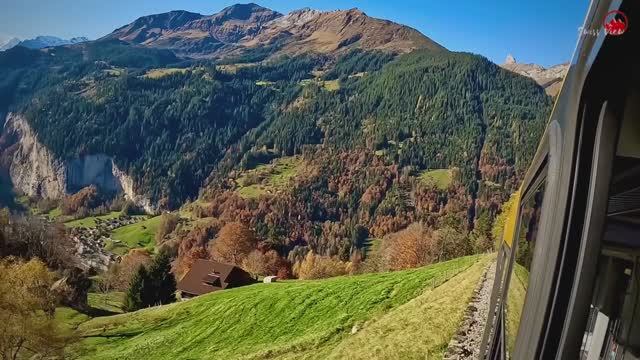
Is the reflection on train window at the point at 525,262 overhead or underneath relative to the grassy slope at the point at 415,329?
overhead

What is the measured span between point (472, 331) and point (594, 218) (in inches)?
639

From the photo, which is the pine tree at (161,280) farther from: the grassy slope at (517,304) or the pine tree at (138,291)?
the grassy slope at (517,304)

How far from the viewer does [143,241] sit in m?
197

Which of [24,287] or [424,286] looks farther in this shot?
[24,287]

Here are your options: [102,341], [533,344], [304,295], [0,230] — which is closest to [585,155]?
[533,344]

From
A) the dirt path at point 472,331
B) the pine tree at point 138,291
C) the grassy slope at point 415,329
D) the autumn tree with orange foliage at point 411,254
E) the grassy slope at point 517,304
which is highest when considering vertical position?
the grassy slope at point 517,304

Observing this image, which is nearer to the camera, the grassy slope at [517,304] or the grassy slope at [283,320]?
the grassy slope at [517,304]

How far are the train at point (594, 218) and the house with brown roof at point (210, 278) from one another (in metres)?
75.6

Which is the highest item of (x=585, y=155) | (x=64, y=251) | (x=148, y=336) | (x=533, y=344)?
(x=585, y=155)

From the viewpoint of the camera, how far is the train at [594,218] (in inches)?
76.8

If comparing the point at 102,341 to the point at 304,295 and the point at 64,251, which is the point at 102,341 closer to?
the point at 304,295

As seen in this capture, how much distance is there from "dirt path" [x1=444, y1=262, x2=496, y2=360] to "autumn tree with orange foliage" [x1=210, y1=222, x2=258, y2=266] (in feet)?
254

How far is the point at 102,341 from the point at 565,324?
167ft

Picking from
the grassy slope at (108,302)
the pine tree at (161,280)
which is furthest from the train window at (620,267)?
the grassy slope at (108,302)
